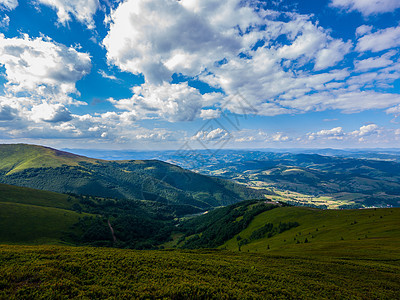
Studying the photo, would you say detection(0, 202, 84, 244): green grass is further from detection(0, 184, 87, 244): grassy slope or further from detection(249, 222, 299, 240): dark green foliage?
detection(249, 222, 299, 240): dark green foliage

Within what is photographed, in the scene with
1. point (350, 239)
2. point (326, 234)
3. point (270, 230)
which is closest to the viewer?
point (350, 239)

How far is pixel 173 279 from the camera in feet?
81.1

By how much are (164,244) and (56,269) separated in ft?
596

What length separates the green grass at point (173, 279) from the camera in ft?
66.3

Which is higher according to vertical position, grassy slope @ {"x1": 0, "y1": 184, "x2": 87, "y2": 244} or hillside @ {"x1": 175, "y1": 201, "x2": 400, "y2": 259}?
hillside @ {"x1": 175, "y1": 201, "x2": 400, "y2": 259}

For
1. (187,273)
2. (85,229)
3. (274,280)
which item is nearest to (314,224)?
(274,280)

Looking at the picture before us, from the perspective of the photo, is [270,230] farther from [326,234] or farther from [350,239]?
[350,239]

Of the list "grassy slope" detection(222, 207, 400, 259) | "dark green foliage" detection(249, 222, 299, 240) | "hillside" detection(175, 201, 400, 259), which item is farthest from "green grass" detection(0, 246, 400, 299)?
"dark green foliage" detection(249, 222, 299, 240)

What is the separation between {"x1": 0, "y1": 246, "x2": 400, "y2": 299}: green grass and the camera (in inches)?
796

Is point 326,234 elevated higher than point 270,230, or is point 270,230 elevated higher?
point 326,234

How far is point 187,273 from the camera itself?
27656 millimetres

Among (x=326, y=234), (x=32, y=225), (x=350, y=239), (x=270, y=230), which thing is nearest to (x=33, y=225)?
(x=32, y=225)

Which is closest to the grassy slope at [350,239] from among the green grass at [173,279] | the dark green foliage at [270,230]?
the dark green foliage at [270,230]

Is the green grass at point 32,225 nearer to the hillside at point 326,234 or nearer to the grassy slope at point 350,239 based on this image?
the hillside at point 326,234
